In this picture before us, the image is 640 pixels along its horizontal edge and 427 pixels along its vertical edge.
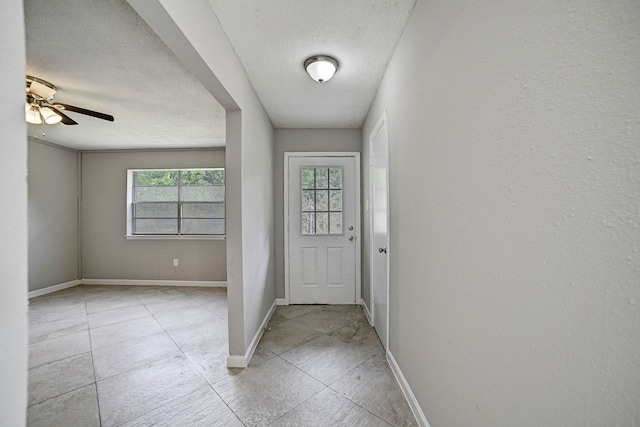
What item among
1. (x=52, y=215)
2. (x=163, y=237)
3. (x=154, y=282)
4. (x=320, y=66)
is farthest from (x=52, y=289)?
(x=320, y=66)

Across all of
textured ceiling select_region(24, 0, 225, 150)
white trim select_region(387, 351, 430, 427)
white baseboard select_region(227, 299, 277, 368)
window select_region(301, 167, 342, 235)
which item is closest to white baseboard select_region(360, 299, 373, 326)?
white trim select_region(387, 351, 430, 427)

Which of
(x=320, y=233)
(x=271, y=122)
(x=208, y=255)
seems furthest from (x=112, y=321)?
(x=271, y=122)

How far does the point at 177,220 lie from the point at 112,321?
198 centimetres

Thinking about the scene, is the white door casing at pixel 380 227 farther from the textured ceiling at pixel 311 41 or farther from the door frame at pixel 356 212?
the door frame at pixel 356 212

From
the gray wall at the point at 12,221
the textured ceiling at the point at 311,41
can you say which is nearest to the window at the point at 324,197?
the textured ceiling at the point at 311,41

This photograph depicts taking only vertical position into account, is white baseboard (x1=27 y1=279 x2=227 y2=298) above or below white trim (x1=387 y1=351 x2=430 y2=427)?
below

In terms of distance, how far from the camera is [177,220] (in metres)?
4.68

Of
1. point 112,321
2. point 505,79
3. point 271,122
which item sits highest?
point 271,122

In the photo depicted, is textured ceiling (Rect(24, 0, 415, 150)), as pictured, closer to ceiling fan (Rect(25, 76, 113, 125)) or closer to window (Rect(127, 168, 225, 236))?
ceiling fan (Rect(25, 76, 113, 125))

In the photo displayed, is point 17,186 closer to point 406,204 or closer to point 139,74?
point 406,204

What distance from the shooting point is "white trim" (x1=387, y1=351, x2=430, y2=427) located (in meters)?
1.42

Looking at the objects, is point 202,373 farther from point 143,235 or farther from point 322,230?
point 143,235

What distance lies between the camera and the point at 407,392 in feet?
5.38

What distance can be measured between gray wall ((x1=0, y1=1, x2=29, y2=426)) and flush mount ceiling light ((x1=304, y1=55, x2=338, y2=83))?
5.52ft
